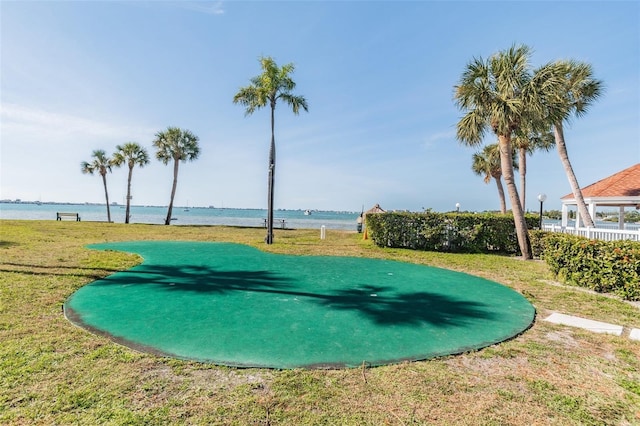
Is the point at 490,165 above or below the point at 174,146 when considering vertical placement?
below

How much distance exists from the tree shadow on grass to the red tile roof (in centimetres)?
1221

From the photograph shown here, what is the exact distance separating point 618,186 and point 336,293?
50.9 feet

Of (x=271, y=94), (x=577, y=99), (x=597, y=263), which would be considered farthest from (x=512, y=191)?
(x=271, y=94)

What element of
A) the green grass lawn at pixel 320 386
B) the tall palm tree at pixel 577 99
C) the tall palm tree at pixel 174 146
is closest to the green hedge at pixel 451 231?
the tall palm tree at pixel 577 99

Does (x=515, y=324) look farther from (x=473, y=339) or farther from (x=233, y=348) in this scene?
(x=233, y=348)

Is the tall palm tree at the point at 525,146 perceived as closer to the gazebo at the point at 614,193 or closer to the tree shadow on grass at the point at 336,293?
the gazebo at the point at 614,193

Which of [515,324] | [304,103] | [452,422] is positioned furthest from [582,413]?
[304,103]

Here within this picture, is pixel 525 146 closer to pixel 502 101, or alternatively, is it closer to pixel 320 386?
pixel 502 101

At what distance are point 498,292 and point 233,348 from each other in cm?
627

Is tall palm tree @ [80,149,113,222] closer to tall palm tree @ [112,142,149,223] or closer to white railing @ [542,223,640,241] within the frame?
tall palm tree @ [112,142,149,223]

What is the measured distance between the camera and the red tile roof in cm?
1336

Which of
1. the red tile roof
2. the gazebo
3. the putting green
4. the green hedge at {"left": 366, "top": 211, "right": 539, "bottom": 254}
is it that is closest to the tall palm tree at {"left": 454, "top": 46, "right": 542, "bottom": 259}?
the green hedge at {"left": 366, "top": 211, "right": 539, "bottom": 254}

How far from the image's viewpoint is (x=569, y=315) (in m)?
5.70

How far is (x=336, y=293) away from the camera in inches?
276
